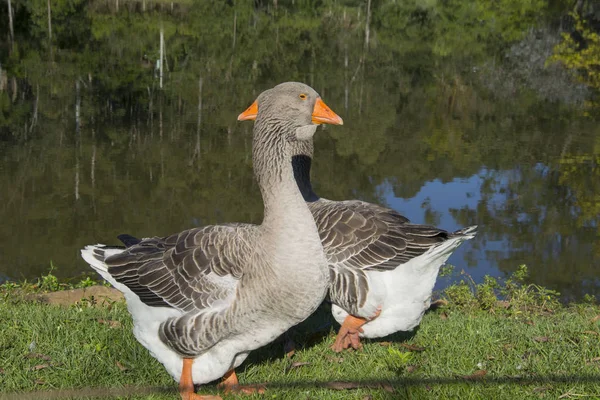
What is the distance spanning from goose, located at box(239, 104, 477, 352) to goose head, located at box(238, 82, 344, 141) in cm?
128

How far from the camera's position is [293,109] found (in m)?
4.03

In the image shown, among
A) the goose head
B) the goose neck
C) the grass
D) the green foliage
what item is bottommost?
the green foliage

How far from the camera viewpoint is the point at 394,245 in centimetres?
503

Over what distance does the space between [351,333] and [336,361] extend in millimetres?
340

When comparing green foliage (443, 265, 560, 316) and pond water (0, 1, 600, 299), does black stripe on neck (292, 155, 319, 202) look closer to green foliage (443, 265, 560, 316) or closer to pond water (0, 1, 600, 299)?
green foliage (443, 265, 560, 316)

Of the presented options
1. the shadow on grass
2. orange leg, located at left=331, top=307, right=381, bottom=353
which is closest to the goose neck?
the shadow on grass

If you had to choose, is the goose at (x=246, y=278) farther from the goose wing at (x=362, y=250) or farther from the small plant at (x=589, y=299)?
the small plant at (x=589, y=299)

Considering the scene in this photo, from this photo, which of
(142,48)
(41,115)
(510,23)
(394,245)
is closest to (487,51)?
(510,23)

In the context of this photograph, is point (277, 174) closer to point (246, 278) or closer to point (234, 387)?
point (246, 278)

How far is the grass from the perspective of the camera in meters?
4.15

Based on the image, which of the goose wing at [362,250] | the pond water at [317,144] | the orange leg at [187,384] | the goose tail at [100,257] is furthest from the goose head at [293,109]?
the pond water at [317,144]

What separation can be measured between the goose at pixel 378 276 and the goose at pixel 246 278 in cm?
101

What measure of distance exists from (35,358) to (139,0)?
36574 millimetres

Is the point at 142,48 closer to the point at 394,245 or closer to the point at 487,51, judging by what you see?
the point at 487,51
